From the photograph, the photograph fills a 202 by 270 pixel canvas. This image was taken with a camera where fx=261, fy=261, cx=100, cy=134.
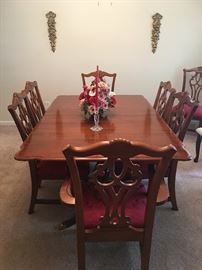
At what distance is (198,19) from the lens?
12.3ft

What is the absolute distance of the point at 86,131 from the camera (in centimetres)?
193

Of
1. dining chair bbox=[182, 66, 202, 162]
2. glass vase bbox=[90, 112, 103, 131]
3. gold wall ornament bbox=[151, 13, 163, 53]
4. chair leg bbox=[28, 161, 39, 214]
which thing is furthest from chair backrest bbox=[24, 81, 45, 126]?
dining chair bbox=[182, 66, 202, 162]

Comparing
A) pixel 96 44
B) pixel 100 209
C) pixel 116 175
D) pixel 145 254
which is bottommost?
pixel 145 254

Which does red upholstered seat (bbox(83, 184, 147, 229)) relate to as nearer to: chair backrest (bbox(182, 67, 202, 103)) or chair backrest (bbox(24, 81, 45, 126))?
chair backrest (bbox(24, 81, 45, 126))

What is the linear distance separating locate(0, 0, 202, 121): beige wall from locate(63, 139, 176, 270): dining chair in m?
2.77

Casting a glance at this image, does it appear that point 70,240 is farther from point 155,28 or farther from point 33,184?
point 155,28

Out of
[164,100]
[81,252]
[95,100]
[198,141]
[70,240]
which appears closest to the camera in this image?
[81,252]

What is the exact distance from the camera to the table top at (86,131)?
5.26 feet

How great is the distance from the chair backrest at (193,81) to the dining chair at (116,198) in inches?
108

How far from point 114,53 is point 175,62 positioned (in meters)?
0.95

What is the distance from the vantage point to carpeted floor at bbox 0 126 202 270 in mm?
1707

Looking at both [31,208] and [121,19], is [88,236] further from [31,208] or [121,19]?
[121,19]

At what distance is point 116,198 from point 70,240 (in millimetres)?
819

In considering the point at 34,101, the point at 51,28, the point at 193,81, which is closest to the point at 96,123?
the point at 34,101
